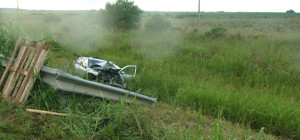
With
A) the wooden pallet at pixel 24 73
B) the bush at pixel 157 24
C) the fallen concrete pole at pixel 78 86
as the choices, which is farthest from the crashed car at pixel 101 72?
the bush at pixel 157 24

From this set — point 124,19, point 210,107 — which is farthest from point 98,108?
point 124,19

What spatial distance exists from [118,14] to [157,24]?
3695 mm

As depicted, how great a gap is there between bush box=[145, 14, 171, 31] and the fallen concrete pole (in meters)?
15.3

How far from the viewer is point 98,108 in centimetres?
305

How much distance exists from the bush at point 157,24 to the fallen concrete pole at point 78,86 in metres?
15.3

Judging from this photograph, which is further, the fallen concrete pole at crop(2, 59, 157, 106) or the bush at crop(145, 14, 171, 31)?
the bush at crop(145, 14, 171, 31)

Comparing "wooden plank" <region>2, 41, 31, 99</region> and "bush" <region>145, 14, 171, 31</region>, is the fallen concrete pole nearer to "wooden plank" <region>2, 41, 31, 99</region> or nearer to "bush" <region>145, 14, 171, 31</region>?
"wooden plank" <region>2, 41, 31, 99</region>

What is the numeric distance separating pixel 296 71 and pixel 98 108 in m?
6.93

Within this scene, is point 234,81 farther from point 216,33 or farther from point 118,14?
point 118,14

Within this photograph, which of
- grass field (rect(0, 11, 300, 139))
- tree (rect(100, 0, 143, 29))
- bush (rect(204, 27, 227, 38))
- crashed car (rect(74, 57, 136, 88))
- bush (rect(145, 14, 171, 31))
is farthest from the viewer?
tree (rect(100, 0, 143, 29))

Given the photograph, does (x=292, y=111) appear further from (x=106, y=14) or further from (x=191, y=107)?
(x=106, y=14)

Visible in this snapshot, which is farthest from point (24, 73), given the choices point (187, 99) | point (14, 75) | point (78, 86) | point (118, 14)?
point (118, 14)

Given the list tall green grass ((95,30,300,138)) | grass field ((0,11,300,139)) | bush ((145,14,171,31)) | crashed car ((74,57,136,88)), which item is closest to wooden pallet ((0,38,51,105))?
grass field ((0,11,300,139))

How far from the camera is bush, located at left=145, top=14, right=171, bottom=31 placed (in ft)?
60.9
